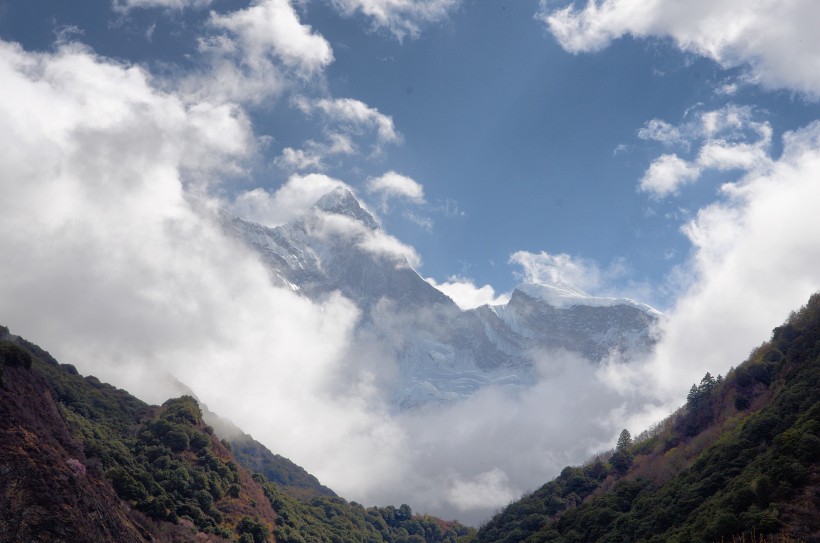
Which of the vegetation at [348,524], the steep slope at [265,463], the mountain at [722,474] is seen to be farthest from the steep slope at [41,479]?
the steep slope at [265,463]

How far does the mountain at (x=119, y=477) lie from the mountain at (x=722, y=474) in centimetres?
3294

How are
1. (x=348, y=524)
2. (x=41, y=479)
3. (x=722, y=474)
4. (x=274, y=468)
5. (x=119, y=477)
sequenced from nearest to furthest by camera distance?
1. (x=41, y=479)
2. (x=722, y=474)
3. (x=119, y=477)
4. (x=348, y=524)
5. (x=274, y=468)

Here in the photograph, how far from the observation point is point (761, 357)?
8175 cm

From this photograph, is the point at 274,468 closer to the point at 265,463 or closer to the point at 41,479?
the point at 265,463

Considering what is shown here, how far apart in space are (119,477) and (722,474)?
53060 millimetres

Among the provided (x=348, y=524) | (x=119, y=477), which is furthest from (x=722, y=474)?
(x=348, y=524)

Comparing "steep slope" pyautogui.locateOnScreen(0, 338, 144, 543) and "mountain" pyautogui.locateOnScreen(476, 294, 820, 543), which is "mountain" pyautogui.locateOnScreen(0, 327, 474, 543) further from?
"mountain" pyautogui.locateOnScreen(476, 294, 820, 543)

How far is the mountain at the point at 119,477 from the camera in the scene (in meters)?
41.9

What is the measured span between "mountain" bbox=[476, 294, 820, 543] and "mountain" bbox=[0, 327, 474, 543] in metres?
32.9

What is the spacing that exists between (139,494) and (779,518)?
54.0 metres

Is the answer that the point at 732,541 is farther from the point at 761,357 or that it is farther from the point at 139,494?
the point at 139,494

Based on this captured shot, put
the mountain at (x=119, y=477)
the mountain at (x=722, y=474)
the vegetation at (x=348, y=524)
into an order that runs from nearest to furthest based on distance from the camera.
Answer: the mountain at (x=119, y=477)
the mountain at (x=722, y=474)
the vegetation at (x=348, y=524)

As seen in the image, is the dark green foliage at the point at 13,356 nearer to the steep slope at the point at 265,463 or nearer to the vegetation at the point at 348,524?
the vegetation at the point at 348,524

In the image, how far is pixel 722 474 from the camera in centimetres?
5500
